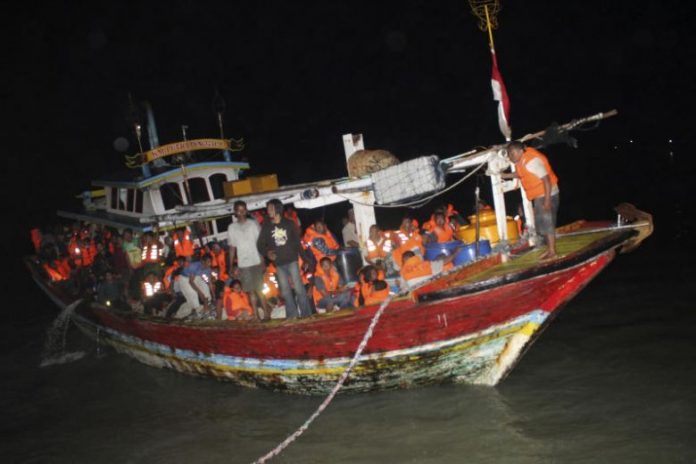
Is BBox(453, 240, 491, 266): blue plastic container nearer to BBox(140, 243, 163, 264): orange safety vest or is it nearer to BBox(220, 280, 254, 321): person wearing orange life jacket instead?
BBox(220, 280, 254, 321): person wearing orange life jacket

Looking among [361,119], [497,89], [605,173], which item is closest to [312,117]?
[361,119]

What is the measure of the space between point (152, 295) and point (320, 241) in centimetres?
292

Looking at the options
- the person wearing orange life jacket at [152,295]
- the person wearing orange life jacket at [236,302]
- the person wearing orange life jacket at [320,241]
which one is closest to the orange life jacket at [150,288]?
the person wearing orange life jacket at [152,295]

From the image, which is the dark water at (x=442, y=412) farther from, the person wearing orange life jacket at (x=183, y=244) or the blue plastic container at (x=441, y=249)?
the person wearing orange life jacket at (x=183, y=244)

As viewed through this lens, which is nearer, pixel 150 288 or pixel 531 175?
pixel 531 175

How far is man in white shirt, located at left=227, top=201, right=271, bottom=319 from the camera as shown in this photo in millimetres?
7617

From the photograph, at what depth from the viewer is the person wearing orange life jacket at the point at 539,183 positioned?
573 centimetres

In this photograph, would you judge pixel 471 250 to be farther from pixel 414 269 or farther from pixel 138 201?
pixel 138 201

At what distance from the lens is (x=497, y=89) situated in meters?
6.39

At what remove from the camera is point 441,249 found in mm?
7941

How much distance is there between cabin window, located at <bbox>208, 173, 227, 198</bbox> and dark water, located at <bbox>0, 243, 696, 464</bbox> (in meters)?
3.56

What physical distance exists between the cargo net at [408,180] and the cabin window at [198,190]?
5189 mm

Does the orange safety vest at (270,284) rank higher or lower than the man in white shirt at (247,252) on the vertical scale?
lower

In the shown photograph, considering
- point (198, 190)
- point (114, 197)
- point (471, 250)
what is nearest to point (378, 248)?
point (471, 250)
